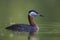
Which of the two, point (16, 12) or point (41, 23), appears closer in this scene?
point (41, 23)

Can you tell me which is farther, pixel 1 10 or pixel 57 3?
pixel 57 3

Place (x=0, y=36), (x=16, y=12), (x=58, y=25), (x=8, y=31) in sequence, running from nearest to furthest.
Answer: (x=0, y=36), (x=8, y=31), (x=58, y=25), (x=16, y=12)

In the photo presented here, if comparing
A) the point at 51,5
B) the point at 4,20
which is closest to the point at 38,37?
the point at 4,20

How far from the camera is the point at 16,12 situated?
15250mm

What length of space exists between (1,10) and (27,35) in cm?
546

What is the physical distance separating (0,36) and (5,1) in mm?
9178

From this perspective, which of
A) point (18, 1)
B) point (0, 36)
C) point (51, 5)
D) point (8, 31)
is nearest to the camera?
point (0, 36)

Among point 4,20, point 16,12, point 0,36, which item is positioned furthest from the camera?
point 16,12

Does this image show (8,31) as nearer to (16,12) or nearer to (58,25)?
(58,25)

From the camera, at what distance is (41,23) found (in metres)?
12.0

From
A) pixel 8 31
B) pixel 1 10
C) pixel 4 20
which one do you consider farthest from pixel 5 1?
pixel 8 31

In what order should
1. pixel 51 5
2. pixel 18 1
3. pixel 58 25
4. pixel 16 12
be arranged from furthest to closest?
pixel 18 1 → pixel 51 5 → pixel 16 12 → pixel 58 25

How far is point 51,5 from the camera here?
706 inches

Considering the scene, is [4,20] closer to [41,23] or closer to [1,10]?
[41,23]
